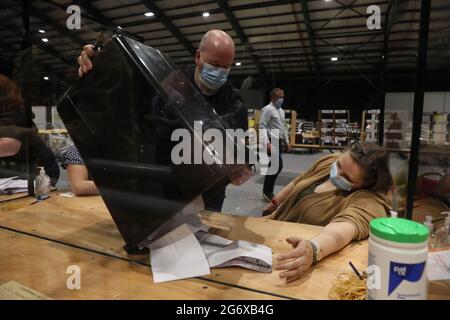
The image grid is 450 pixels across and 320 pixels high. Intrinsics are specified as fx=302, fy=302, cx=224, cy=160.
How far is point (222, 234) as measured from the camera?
93 centimetres

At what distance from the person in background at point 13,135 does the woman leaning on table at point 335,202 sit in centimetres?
123

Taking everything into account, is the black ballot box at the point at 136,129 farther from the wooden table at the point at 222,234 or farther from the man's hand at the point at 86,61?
the wooden table at the point at 222,234

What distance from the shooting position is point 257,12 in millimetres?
5434

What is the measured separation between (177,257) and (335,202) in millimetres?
620

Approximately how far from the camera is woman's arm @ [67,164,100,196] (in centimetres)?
131

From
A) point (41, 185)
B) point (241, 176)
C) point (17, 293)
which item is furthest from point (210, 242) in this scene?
point (41, 185)

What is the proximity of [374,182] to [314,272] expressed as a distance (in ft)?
1.63

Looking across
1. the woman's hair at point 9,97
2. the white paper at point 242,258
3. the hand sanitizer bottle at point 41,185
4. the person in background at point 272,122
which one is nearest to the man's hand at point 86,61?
the white paper at point 242,258

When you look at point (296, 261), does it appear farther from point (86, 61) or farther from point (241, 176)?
point (86, 61)

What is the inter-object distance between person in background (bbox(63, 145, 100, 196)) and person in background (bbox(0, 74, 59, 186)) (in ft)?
0.69

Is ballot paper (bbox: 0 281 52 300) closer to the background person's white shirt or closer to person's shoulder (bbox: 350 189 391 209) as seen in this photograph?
person's shoulder (bbox: 350 189 391 209)

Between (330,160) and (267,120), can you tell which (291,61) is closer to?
(267,120)

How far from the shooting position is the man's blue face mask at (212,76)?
3.57ft
